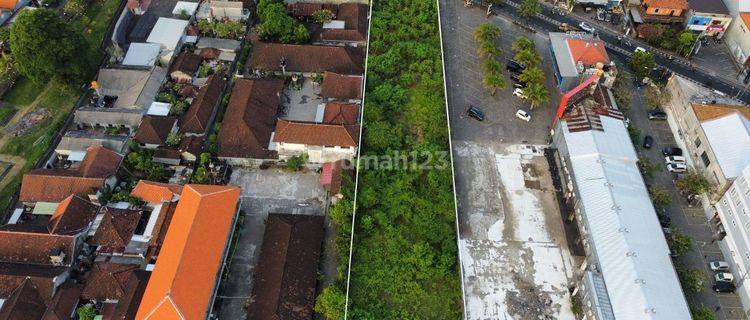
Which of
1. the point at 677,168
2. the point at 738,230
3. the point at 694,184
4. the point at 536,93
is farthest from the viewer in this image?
the point at 536,93

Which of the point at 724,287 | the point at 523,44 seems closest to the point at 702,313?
the point at 724,287

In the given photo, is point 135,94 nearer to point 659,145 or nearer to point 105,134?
point 105,134

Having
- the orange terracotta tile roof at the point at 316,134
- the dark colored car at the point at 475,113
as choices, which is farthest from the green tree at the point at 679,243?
the orange terracotta tile roof at the point at 316,134

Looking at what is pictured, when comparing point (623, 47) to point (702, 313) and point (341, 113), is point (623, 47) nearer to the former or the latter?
point (702, 313)

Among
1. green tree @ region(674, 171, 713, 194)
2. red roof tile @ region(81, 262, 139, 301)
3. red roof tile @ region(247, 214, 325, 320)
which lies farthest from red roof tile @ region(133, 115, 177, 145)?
green tree @ region(674, 171, 713, 194)

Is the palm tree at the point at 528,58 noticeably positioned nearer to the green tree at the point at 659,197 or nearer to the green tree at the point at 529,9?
the green tree at the point at 529,9

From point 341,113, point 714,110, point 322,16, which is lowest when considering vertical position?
point 714,110

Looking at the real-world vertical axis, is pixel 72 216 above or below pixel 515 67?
below
